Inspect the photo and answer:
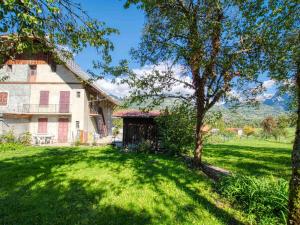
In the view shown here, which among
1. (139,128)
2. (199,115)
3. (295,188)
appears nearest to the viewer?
(295,188)

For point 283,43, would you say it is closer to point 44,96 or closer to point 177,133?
point 177,133

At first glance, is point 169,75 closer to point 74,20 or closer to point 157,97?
point 157,97

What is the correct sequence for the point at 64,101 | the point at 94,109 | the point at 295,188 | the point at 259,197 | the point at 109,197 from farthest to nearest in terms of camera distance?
1. the point at 94,109
2. the point at 64,101
3. the point at 109,197
4. the point at 259,197
5. the point at 295,188

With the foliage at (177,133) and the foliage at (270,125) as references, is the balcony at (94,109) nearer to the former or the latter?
the foliage at (177,133)

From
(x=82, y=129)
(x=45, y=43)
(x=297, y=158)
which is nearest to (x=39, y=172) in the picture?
(x=45, y=43)

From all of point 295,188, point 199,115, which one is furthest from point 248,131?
point 295,188

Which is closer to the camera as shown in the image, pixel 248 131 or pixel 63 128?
pixel 63 128

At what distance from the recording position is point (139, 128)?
65.2 feet

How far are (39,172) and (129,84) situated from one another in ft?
17.3

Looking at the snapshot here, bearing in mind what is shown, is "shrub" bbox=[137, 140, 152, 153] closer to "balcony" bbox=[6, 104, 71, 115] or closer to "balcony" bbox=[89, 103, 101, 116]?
"balcony" bbox=[6, 104, 71, 115]

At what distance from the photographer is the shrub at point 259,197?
6.30m

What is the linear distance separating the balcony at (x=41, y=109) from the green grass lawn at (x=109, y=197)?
55.6ft

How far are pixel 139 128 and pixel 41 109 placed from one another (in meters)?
13.2

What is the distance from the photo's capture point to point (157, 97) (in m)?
12.3
